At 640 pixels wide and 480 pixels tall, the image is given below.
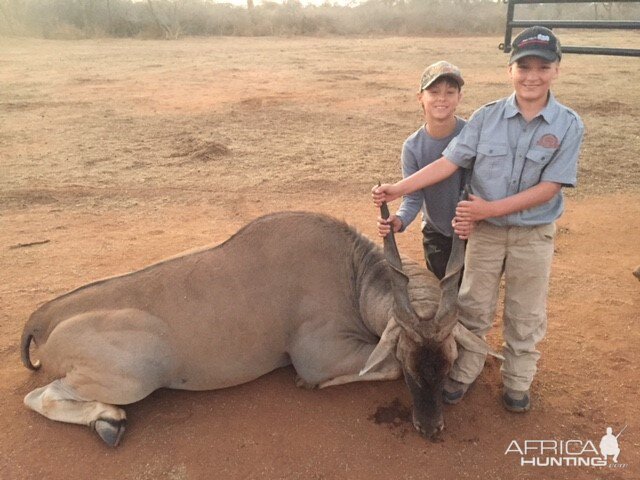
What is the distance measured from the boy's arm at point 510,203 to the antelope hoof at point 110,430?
10.6ft

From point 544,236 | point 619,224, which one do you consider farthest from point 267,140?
point 544,236

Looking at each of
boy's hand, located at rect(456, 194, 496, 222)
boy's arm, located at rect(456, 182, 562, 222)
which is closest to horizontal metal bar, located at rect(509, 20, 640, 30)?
boy's arm, located at rect(456, 182, 562, 222)

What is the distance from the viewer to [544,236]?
439cm

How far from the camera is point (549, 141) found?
4121 millimetres

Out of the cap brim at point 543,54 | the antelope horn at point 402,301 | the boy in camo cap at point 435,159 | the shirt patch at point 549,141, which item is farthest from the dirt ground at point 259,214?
the cap brim at point 543,54

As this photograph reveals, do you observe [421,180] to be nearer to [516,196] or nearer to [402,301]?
[516,196]

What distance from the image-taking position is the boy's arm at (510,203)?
13.5 feet

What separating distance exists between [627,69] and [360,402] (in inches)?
810

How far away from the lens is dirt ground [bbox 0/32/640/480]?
4.43m

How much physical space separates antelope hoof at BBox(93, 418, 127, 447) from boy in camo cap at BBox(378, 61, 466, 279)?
2.68 meters

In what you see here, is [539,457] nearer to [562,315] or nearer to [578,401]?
[578,401]

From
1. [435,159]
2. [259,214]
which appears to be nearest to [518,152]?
[435,159]

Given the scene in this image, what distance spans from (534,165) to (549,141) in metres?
0.20

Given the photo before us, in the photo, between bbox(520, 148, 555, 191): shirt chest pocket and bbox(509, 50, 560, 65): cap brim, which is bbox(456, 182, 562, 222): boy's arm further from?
bbox(509, 50, 560, 65): cap brim
